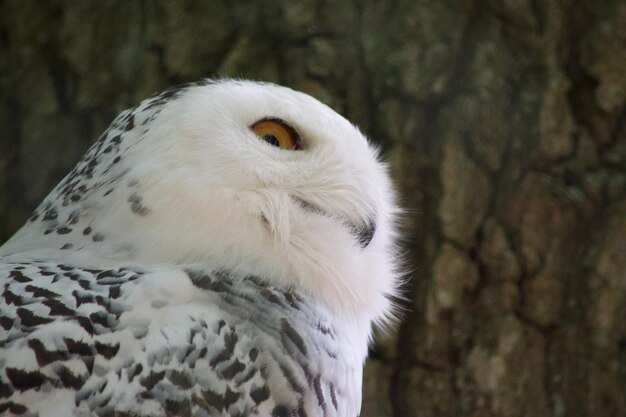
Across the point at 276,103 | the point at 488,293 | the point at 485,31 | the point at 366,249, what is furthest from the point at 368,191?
the point at 485,31

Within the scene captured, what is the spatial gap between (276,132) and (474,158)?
840 mm

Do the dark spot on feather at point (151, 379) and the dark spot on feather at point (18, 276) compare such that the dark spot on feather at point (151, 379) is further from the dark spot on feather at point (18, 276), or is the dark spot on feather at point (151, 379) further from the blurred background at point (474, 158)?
the blurred background at point (474, 158)

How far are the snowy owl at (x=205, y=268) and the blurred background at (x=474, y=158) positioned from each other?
0.46m

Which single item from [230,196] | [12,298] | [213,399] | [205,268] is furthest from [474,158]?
[12,298]

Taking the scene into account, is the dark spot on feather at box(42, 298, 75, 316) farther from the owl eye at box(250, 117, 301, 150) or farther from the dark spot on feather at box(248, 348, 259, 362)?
the owl eye at box(250, 117, 301, 150)

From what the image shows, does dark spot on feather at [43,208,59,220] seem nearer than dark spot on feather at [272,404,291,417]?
No

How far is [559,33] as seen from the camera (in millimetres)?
2445

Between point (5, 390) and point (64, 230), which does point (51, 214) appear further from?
Result: point (5, 390)

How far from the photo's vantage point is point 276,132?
169 cm

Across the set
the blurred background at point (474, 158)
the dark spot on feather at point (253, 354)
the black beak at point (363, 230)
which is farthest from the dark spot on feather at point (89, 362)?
the blurred background at point (474, 158)

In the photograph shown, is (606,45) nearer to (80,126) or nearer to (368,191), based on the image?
(368,191)

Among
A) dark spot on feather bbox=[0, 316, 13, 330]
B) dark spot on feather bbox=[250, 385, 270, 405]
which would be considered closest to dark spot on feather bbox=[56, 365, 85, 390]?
dark spot on feather bbox=[0, 316, 13, 330]

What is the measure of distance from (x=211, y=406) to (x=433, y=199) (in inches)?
47.3

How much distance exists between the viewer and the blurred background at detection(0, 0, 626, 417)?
233 cm
